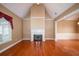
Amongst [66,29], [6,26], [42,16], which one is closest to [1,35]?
[6,26]

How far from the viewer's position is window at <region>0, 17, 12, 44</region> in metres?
5.42

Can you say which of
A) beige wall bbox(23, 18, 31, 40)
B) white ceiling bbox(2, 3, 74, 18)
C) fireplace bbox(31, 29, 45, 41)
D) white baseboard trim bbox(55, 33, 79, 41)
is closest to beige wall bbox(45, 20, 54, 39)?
white baseboard trim bbox(55, 33, 79, 41)

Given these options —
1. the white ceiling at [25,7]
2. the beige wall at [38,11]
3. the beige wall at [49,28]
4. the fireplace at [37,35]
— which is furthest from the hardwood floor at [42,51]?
the beige wall at [49,28]

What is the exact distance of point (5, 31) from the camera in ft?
19.5

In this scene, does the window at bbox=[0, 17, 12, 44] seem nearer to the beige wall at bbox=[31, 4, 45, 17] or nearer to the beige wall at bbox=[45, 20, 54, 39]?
the beige wall at bbox=[31, 4, 45, 17]

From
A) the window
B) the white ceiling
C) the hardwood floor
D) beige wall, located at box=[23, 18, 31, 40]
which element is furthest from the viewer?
beige wall, located at box=[23, 18, 31, 40]

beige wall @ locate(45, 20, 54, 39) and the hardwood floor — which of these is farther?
beige wall @ locate(45, 20, 54, 39)

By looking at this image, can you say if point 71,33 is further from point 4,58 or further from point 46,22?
point 4,58

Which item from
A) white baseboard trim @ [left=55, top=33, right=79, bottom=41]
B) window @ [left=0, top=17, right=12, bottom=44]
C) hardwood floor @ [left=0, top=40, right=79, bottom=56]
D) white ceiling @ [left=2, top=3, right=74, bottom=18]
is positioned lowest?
hardwood floor @ [left=0, top=40, right=79, bottom=56]

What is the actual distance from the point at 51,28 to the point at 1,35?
21.7 feet

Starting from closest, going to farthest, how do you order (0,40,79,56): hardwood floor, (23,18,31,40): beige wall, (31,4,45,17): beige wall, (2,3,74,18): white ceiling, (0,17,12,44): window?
(0,40,79,56): hardwood floor, (0,17,12,44): window, (2,3,74,18): white ceiling, (31,4,45,17): beige wall, (23,18,31,40): beige wall

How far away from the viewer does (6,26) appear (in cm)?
608

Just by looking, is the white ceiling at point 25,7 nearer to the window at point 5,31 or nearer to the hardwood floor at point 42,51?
the window at point 5,31

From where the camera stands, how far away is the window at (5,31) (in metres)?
5.42
